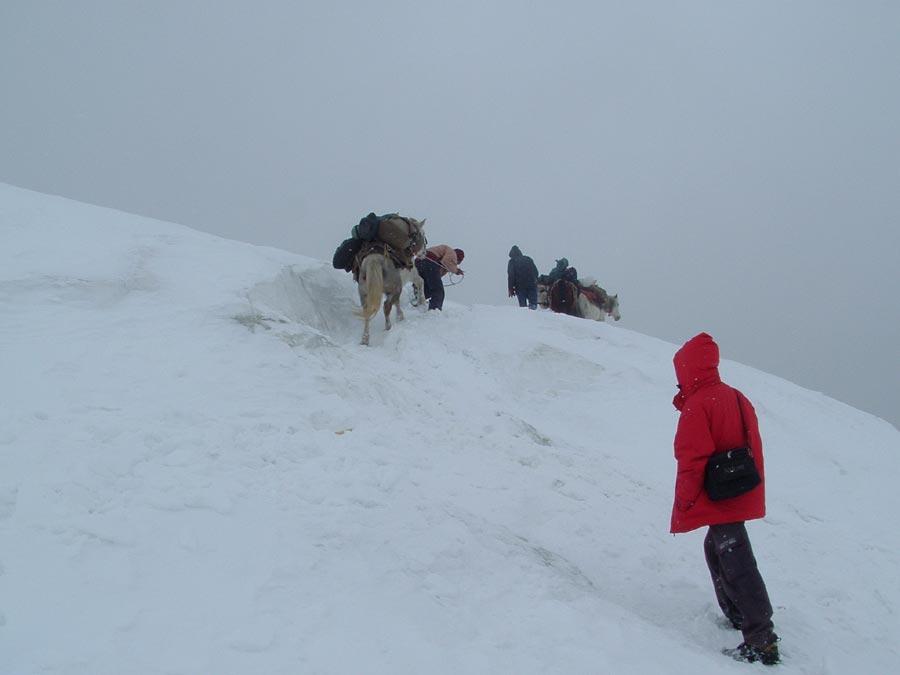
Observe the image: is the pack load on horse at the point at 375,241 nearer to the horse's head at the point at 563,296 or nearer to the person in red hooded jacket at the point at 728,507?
the horse's head at the point at 563,296

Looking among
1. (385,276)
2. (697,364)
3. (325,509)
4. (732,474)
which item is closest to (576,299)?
(385,276)

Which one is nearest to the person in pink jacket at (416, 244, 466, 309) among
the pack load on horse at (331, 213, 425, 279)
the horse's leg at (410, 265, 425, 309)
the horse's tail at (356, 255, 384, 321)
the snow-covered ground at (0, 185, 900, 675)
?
the horse's leg at (410, 265, 425, 309)

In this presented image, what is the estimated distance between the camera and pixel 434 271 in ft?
42.5

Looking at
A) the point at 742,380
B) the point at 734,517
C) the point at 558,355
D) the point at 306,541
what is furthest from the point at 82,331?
the point at 742,380

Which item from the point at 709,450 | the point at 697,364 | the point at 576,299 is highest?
the point at 697,364

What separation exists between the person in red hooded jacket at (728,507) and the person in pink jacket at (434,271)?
9015 millimetres

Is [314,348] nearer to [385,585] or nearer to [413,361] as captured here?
[413,361]

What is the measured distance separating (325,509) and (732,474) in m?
2.58

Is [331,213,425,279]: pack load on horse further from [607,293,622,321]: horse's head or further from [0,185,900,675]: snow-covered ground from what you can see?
[607,293,622,321]: horse's head

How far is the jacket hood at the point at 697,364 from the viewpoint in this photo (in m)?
4.11

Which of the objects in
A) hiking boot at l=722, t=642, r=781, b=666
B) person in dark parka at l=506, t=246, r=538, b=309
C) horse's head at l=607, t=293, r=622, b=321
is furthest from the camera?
horse's head at l=607, t=293, r=622, b=321

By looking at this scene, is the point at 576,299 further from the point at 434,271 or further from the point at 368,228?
the point at 368,228

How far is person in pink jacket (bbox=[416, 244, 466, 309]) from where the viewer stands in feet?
42.0

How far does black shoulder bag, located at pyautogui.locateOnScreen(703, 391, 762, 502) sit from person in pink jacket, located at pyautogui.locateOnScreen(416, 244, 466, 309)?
9219 millimetres
